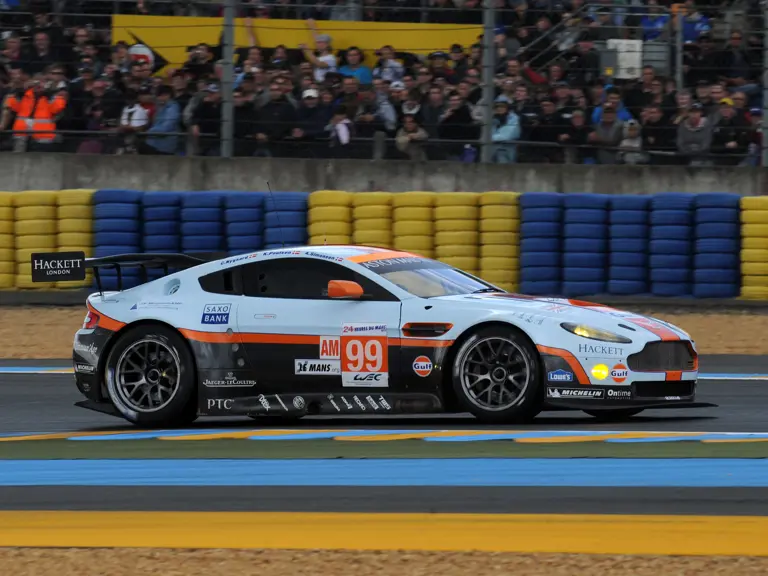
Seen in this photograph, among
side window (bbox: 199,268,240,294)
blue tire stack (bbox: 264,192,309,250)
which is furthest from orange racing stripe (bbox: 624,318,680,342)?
blue tire stack (bbox: 264,192,309,250)

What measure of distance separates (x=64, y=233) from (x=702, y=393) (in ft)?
29.5

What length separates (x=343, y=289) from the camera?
871 cm

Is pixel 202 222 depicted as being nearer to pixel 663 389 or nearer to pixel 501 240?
pixel 501 240

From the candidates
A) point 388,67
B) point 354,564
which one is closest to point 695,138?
point 388,67

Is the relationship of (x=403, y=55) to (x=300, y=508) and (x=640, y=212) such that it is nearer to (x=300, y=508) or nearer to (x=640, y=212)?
(x=640, y=212)

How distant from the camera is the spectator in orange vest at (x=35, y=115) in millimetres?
17328

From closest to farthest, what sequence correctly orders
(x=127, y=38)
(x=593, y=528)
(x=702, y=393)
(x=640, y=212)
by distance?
(x=593, y=528)
(x=702, y=393)
(x=640, y=212)
(x=127, y=38)

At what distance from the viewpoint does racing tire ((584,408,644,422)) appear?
9.08 m

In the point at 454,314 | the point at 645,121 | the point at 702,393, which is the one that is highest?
the point at 645,121

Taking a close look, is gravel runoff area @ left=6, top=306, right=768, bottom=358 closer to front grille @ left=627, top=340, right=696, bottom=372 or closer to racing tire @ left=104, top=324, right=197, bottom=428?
front grille @ left=627, top=340, right=696, bottom=372

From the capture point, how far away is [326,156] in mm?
17859

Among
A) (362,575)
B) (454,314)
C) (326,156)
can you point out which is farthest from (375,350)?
(326,156)

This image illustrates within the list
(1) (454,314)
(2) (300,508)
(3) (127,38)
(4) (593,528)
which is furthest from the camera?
(3) (127,38)

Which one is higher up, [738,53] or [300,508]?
[738,53]
